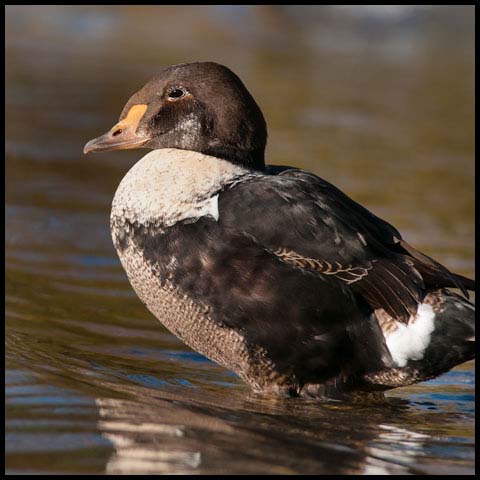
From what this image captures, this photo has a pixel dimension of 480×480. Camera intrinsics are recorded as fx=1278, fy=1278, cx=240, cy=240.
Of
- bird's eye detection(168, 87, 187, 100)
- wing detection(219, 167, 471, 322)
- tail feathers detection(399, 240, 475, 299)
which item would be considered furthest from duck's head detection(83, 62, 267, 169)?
tail feathers detection(399, 240, 475, 299)

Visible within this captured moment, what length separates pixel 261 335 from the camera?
6.24 metres

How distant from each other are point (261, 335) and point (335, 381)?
0.51 m

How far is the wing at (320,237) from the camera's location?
20.3 feet

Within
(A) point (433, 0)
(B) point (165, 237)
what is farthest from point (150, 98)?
(A) point (433, 0)

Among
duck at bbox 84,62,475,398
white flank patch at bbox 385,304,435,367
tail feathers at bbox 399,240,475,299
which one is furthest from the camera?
tail feathers at bbox 399,240,475,299

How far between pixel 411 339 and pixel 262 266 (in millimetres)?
861

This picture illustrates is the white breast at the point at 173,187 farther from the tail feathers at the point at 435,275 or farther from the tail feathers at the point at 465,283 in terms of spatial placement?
the tail feathers at the point at 465,283

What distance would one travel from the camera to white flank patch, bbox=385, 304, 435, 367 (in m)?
6.38

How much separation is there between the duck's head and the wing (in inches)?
10.4

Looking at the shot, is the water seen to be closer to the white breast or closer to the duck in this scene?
the duck

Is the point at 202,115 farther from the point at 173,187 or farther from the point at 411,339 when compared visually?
the point at 411,339

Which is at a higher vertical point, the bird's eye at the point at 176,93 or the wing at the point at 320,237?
the bird's eye at the point at 176,93

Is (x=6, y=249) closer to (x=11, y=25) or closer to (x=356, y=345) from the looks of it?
(x=356, y=345)

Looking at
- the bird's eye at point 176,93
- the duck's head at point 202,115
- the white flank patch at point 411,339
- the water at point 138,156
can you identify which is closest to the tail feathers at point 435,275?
the white flank patch at point 411,339
